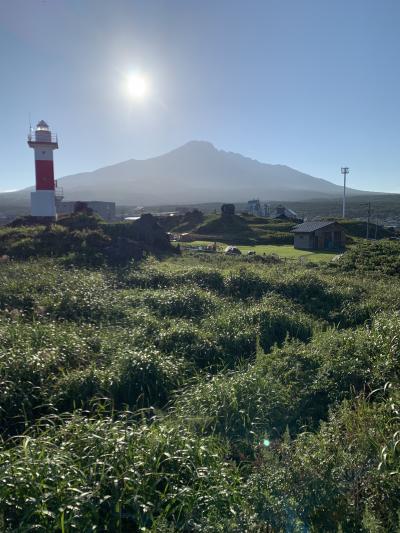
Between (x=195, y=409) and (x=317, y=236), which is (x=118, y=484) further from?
(x=317, y=236)

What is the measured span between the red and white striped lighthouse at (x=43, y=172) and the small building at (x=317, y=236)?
17063 mm

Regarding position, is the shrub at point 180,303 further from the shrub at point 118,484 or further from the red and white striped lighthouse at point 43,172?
the red and white striped lighthouse at point 43,172

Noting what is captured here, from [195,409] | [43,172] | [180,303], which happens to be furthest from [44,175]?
[195,409]

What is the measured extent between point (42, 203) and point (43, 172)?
6.65ft

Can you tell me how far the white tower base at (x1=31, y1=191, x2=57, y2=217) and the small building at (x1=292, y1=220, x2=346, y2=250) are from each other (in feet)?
55.5

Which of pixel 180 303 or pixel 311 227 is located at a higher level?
pixel 311 227

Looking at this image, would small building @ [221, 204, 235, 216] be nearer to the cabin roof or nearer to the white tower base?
the cabin roof

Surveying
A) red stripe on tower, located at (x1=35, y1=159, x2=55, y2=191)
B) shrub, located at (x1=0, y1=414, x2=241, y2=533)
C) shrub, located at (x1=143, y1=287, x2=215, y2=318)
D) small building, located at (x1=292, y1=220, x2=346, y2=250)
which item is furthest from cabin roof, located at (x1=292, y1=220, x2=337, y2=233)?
shrub, located at (x1=0, y1=414, x2=241, y2=533)

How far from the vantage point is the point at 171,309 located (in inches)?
436

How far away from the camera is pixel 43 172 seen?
29.8 m

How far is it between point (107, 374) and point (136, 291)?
6027 mm

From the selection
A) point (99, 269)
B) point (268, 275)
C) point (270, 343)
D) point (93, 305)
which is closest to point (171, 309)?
point (93, 305)

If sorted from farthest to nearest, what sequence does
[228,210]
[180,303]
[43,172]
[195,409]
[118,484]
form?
[228,210], [43,172], [180,303], [195,409], [118,484]

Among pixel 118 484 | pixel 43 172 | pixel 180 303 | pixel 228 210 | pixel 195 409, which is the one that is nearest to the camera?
pixel 118 484
